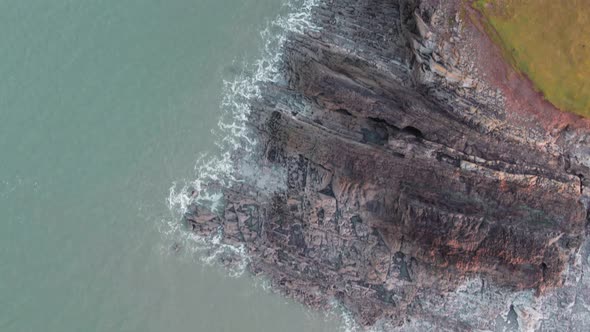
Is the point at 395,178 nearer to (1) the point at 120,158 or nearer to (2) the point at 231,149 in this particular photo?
(2) the point at 231,149

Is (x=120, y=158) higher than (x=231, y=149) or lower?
lower

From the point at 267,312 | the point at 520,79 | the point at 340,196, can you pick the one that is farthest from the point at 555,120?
the point at 267,312

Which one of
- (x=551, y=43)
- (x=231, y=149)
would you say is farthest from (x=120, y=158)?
(x=551, y=43)

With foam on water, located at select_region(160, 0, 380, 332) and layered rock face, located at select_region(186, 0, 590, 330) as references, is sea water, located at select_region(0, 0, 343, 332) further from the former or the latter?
layered rock face, located at select_region(186, 0, 590, 330)

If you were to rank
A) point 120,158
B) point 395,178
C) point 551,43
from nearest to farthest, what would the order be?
point 551,43
point 395,178
point 120,158

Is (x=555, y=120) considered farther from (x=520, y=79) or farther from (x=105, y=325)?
(x=105, y=325)

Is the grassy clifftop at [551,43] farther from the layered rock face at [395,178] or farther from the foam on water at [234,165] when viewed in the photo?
the foam on water at [234,165]
